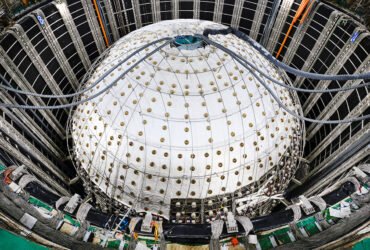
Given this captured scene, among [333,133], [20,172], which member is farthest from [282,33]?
[20,172]

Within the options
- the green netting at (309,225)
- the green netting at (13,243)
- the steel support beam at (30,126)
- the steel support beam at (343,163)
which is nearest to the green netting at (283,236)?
the green netting at (309,225)

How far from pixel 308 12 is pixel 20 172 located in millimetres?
14474

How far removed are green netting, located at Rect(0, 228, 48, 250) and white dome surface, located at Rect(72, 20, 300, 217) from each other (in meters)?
3.47

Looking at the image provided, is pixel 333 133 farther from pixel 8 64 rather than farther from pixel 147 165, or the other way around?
pixel 8 64

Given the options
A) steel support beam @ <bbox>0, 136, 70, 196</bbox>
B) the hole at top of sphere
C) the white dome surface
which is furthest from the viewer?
the hole at top of sphere

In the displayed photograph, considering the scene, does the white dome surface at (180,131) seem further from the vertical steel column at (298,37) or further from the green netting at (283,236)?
the vertical steel column at (298,37)

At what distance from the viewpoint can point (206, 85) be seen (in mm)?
12039

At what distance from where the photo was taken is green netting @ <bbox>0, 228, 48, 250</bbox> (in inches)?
387

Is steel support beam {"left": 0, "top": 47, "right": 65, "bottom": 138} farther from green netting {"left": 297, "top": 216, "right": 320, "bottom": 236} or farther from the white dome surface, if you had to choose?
green netting {"left": 297, "top": 216, "right": 320, "bottom": 236}

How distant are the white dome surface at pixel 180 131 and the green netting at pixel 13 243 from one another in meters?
3.47

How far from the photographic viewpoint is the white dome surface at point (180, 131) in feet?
38.2

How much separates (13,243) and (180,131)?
595 centimetres

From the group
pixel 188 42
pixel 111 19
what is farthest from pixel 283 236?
pixel 111 19

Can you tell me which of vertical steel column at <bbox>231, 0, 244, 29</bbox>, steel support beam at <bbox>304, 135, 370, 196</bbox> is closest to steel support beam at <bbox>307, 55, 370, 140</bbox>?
steel support beam at <bbox>304, 135, 370, 196</bbox>
